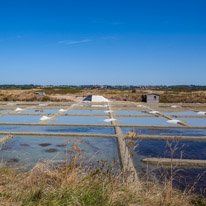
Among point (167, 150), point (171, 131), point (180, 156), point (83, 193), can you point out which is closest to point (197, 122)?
point (171, 131)

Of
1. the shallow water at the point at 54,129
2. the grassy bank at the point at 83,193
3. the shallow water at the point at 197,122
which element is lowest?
the shallow water at the point at 54,129

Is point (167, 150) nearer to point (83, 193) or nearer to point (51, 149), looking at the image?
point (51, 149)

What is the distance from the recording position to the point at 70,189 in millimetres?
2121

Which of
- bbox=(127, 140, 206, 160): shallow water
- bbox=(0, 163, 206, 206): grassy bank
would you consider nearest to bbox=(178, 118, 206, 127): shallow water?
bbox=(127, 140, 206, 160): shallow water

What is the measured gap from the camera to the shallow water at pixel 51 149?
5.77 metres

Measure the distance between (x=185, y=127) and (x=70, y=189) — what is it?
9029 mm

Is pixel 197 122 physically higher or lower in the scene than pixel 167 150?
higher

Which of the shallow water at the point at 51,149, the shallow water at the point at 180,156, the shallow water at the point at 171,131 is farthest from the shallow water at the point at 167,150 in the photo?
the shallow water at the point at 171,131

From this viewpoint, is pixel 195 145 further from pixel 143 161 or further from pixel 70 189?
pixel 70 189

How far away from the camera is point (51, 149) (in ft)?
21.7

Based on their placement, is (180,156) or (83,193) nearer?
(83,193)

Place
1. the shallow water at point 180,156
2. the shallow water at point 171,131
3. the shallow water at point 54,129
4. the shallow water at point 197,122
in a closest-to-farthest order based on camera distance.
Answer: the shallow water at point 180,156, the shallow water at point 171,131, the shallow water at point 54,129, the shallow water at point 197,122

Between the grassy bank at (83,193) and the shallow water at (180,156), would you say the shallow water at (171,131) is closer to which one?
the shallow water at (180,156)

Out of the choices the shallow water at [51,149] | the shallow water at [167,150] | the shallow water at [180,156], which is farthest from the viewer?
the shallow water at [167,150]
